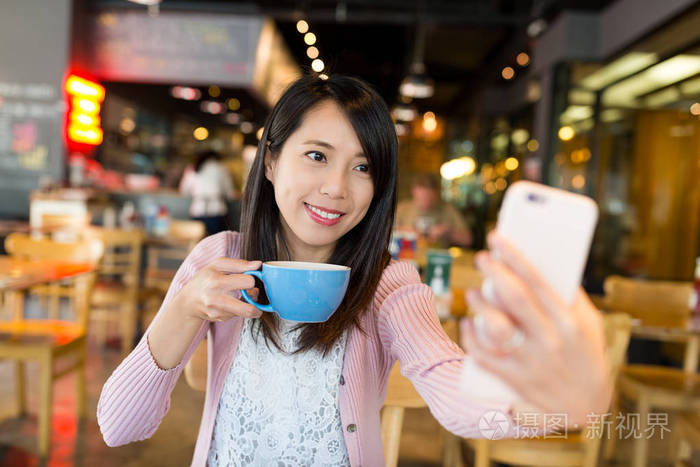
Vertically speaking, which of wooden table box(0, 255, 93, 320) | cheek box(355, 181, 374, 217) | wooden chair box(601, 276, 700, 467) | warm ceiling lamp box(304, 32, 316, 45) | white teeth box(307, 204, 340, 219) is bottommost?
wooden chair box(601, 276, 700, 467)

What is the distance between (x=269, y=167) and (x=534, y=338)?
803 millimetres

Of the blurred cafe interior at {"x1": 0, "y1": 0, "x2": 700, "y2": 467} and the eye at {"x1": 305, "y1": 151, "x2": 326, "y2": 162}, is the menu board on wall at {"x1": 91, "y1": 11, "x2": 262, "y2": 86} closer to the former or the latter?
the blurred cafe interior at {"x1": 0, "y1": 0, "x2": 700, "y2": 467}

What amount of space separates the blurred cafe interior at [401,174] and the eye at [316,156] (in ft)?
1.57

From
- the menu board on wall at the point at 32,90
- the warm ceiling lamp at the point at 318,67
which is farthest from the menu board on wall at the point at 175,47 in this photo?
the warm ceiling lamp at the point at 318,67

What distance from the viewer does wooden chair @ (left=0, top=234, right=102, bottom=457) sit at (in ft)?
9.23

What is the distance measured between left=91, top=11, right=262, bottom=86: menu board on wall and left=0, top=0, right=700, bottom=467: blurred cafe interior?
0.06 ft

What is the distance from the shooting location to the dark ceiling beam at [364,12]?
7188mm

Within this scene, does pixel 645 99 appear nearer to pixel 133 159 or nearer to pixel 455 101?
pixel 455 101

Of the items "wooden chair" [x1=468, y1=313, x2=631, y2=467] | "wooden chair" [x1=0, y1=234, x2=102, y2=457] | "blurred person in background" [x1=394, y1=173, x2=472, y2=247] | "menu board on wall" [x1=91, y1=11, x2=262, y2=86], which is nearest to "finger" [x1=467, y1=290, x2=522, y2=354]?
"wooden chair" [x1=468, y1=313, x2=631, y2=467]

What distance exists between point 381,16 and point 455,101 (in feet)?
19.1

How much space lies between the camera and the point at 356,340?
1151 millimetres

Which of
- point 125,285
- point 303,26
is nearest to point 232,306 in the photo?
point 125,285

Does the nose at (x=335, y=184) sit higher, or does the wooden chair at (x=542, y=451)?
the nose at (x=335, y=184)

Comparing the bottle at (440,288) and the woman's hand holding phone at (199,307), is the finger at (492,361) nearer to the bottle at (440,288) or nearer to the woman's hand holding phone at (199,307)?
the woman's hand holding phone at (199,307)
